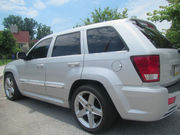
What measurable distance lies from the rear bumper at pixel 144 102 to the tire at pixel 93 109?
0.19 metres

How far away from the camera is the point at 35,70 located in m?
3.41

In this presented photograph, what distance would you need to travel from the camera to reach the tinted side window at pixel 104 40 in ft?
7.10

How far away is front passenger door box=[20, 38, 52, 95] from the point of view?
3252mm

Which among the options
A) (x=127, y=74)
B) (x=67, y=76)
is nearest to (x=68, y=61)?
(x=67, y=76)

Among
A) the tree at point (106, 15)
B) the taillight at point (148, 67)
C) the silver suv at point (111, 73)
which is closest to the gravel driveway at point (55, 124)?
the silver suv at point (111, 73)

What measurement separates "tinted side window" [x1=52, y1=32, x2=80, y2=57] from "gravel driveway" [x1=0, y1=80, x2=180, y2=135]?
1329 millimetres

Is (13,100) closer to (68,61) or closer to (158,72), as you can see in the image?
(68,61)

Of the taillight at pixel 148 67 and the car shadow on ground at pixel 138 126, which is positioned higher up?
the taillight at pixel 148 67

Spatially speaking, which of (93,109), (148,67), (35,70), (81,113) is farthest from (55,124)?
(148,67)

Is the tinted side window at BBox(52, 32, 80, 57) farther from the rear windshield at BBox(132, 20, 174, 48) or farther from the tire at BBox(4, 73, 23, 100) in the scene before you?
the tire at BBox(4, 73, 23, 100)

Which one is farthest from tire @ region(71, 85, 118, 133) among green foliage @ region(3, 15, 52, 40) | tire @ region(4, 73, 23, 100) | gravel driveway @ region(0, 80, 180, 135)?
green foliage @ region(3, 15, 52, 40)

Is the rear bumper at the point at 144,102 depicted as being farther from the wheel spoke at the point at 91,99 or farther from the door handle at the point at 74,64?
the door handle at the point at 74,64

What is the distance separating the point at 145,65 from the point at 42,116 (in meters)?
2.41

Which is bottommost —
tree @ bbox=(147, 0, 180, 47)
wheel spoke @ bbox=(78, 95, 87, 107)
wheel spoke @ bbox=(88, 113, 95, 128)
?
wheel spoke @ bbox=(88, 113, 95, 128)
